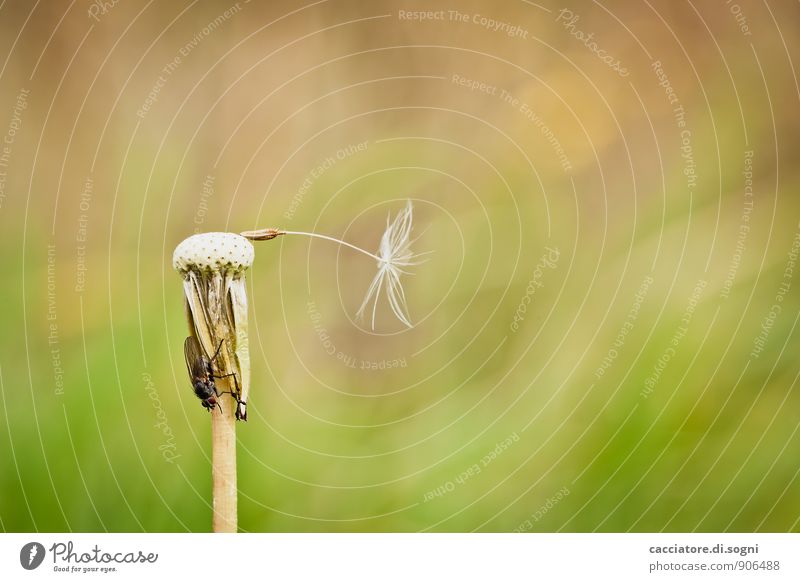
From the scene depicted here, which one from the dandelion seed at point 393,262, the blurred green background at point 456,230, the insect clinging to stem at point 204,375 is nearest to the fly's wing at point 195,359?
the insect clinging to stem at point 204,375

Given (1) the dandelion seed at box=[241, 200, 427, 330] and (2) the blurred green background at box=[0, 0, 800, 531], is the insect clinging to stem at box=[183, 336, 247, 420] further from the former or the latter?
(1) the dandelion seed at box=[241, 200, 427, 330]

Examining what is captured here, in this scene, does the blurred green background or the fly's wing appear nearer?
the fly's wing

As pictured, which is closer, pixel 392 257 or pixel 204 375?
pixel 204 375

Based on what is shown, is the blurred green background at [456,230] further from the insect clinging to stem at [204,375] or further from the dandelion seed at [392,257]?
the insect clinging to stem at [204,375]

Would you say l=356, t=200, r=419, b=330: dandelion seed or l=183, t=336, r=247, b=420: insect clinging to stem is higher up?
l=356, t=200, r=419, b=330: dandelion seed

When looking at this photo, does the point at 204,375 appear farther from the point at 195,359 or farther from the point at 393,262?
the point at 393,262

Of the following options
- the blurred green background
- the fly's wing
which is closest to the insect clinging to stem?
the fly's wing

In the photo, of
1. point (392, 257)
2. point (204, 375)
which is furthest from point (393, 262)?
point (204, 375)
